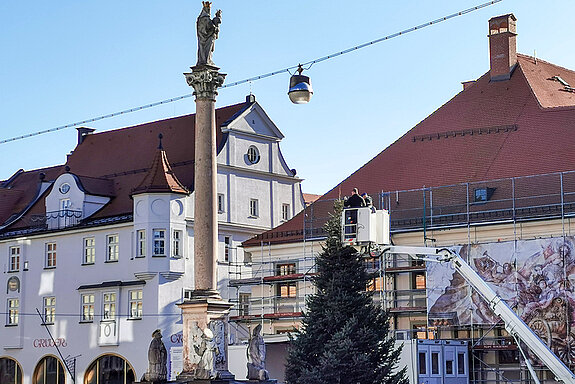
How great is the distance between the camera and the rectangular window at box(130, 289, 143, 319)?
2146 inches

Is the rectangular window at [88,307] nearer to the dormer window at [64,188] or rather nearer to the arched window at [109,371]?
the arched window at [109,371]

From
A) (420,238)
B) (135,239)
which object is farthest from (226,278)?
(420,238)

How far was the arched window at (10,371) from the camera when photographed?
59906mm

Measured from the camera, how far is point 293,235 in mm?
51594

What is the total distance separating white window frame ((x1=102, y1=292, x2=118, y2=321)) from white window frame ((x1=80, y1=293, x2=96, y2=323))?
2.68 ft

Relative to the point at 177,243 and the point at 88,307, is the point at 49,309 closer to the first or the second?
the point at 88,307

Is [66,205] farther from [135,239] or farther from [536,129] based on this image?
[536,129]

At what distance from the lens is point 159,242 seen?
54.4 metres

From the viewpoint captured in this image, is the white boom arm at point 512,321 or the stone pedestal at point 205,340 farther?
the white boom arm at point 512,321

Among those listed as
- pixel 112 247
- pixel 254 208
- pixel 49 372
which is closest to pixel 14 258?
pixel 49 372

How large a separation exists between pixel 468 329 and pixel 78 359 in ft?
71.4

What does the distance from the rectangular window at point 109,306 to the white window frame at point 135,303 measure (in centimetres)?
105

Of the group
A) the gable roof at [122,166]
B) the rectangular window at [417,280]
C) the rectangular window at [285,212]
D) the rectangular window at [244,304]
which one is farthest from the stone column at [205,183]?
the rectangular window at [285,212]

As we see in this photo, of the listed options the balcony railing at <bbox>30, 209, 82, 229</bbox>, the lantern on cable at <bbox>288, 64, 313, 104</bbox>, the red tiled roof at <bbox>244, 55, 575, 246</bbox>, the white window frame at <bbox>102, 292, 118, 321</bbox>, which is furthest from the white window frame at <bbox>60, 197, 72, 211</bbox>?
the lantern on cable at <bbox>288, 64, 313, 104</bbox>
